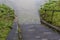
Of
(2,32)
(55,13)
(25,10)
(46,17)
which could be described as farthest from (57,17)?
(25,10)

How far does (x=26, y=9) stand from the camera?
16.0m

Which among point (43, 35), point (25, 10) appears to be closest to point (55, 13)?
point (43, 35)

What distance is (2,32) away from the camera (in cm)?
932

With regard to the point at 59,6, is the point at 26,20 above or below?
below

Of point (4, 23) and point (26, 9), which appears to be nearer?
point (4, 23)

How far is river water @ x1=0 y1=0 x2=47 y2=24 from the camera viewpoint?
533 inches

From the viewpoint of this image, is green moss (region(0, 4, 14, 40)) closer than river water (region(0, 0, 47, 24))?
Yes

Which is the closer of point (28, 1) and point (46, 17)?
point (46, 17)

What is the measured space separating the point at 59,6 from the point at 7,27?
194 inches

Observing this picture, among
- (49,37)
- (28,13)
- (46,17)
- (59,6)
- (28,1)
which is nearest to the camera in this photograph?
(49,37)

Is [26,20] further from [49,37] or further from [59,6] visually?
[49,37]

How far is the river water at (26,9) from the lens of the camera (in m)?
13.5

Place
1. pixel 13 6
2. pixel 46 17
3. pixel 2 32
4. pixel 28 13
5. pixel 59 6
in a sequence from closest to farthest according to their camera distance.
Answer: pixel 2 32 < pixel 46 17 < pixel 59 6 < pixel 28 13 < pixel 13 6

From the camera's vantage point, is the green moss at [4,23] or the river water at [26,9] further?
the river water at [26,9]
